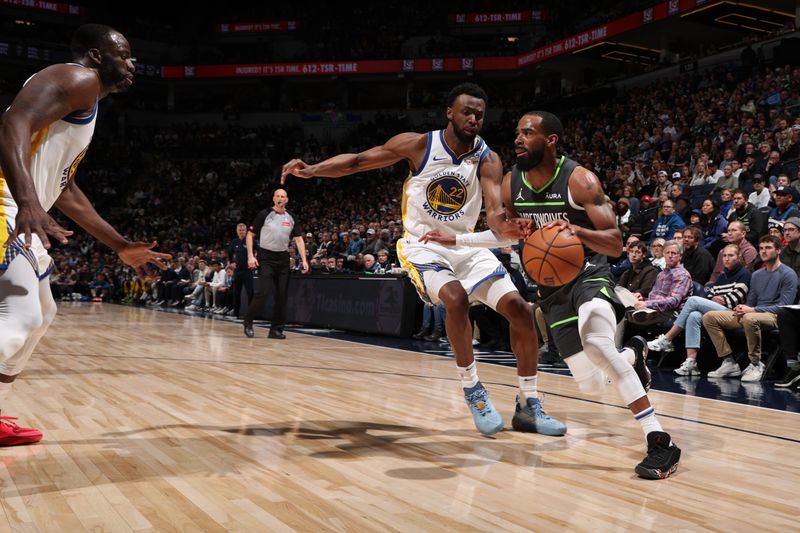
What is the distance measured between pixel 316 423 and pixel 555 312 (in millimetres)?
1567

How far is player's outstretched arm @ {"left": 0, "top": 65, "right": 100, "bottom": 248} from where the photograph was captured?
7.71 feet

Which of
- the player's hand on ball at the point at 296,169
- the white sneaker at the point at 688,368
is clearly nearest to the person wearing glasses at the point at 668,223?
the white sneaker at the point at 688,368

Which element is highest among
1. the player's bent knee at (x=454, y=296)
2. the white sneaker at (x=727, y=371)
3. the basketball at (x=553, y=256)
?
the basketball at (x=553, y=256)

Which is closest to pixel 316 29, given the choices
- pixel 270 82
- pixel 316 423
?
pixel 270 82

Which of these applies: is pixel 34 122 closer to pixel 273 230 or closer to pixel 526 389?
pixel 526 389

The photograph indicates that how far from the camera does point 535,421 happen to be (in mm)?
4129

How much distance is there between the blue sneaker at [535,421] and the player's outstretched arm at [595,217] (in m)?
1.16

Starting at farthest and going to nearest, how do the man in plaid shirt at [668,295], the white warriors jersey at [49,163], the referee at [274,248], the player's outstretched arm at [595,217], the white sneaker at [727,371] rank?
the referee at [274,248] < the man in plaid shirt at [668,295] < the white sneaker at [727,371] < the player's outstretched arm at [595,217] < the white warriors jersey at [49,163]

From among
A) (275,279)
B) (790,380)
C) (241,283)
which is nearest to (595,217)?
(790,380)

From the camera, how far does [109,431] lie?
12.5ft

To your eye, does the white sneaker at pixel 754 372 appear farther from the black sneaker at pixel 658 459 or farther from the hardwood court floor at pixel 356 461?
the black sneaker at pixel 658 459

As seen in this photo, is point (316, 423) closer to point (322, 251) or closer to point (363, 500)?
point (363, 500)

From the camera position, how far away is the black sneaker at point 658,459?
311 centimetres

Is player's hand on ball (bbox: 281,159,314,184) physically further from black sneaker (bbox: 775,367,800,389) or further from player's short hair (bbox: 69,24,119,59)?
black sneaker (bbox: 775,367,800,389)
